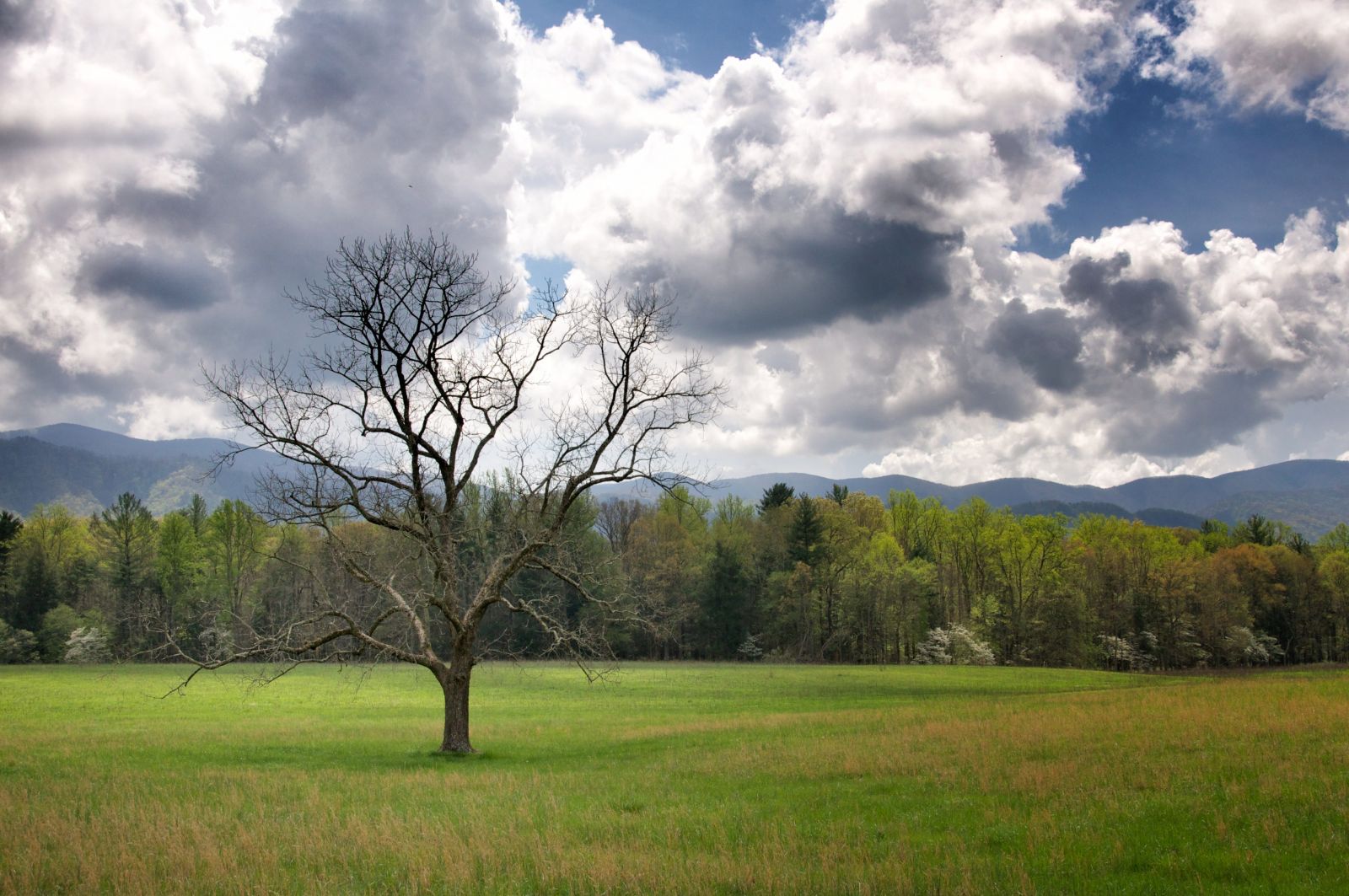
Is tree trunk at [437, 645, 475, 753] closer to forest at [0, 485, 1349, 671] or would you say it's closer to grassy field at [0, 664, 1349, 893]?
grassy field at [0, 664, 1349, 893]

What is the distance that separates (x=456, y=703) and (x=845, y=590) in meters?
65.4

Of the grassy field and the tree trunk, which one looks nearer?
the grassy field

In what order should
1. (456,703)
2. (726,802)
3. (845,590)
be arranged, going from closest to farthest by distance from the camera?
(726,802), (456,703), (845,590)

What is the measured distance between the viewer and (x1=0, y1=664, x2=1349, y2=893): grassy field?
10.6m

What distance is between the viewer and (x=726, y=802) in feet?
51.2

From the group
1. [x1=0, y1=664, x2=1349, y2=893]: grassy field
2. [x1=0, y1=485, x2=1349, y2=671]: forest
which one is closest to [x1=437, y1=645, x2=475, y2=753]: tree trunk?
[x1=0, y1=664, x2=1349, y2=893]: grassy field

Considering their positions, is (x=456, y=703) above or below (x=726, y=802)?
above

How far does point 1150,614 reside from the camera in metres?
85.6

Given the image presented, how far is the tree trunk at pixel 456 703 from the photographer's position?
2375 cm

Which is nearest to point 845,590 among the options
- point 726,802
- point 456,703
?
point 456,703

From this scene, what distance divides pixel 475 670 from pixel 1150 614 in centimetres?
6872

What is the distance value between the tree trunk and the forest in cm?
5359

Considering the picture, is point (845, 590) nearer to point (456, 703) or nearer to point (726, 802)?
point (456, 703)

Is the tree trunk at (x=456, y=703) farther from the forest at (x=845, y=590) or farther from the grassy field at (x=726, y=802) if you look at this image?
the forest at (x=845, y=590)
